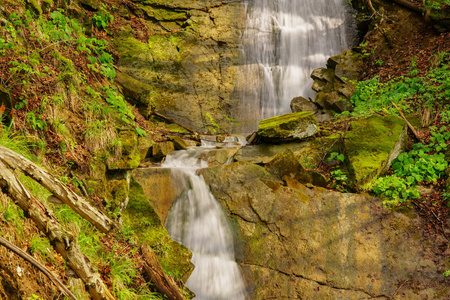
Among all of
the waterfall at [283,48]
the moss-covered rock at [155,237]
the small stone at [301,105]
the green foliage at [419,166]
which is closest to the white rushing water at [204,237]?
the moss-covered rock at [155,237]

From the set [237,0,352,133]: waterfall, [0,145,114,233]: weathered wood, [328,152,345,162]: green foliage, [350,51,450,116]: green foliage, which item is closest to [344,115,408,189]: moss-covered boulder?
[328,152,345,162]: green foliage

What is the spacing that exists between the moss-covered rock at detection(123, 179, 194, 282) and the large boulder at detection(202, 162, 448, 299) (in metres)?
0.97

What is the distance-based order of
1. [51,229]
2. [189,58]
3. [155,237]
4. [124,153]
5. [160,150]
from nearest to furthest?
[51,229] → [155,237] → [124,153] → [160,150] → [189,58]

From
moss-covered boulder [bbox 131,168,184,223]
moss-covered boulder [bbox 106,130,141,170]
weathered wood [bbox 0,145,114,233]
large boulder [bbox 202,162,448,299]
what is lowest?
large boulder [bbox 202,162,448,299]

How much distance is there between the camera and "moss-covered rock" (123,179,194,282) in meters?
4.57

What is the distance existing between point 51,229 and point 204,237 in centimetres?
316

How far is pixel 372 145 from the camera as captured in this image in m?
5.96

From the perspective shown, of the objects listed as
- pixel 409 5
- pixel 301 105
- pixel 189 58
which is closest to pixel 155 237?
pixel 301 105

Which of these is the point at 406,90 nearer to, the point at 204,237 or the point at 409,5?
the point at 409,5

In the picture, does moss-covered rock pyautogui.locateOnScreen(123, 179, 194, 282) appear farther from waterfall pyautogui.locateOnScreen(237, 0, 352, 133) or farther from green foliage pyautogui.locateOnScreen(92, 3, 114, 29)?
green foliage pyautogui.locateOnScreen(92, 3, 114, 29)

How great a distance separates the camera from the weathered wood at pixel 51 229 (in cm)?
236

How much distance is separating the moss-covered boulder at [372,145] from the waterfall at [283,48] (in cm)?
433

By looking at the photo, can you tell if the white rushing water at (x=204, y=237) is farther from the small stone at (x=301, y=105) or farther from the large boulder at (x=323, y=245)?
the small stone at (x=301, y=105)

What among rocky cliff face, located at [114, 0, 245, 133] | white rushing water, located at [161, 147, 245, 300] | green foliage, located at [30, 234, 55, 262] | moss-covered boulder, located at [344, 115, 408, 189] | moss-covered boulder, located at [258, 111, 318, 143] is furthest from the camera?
rocky cliff face, located at [114, 0, 245, 133]
